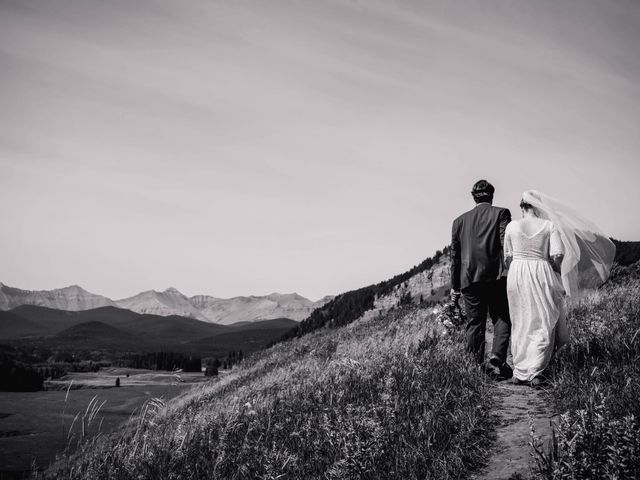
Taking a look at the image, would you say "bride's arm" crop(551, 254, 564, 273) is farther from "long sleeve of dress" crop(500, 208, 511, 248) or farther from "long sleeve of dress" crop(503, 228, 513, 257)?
"long sleeve of dress" crop(500, 208, 511, 248)

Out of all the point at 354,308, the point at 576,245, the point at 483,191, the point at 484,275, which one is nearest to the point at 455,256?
the point at 484,275

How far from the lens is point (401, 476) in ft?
11.4

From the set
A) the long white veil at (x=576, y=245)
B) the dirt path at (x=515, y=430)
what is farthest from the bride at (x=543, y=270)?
the dirt path at (x=515, y=430)

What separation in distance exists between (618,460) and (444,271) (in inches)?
1700

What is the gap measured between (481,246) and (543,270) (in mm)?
926

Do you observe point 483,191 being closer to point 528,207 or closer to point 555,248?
point 528,207

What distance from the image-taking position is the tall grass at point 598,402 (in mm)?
2844

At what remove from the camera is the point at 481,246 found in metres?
6.75

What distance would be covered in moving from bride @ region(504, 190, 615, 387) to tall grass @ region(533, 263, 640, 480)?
37cm

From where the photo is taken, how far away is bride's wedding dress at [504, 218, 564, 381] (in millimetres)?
5766

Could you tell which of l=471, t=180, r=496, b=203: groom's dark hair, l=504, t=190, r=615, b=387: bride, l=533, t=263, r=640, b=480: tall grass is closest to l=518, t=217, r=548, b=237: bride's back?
l=504, t=190, r=615, b=387: bride

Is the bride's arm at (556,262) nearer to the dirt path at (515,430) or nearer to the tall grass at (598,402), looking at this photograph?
the tall grass at (598,402)

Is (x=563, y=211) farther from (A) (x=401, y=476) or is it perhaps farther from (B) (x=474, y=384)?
(A) (x=401, y=476)

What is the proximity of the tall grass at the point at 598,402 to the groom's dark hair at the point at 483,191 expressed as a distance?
2.43 m
